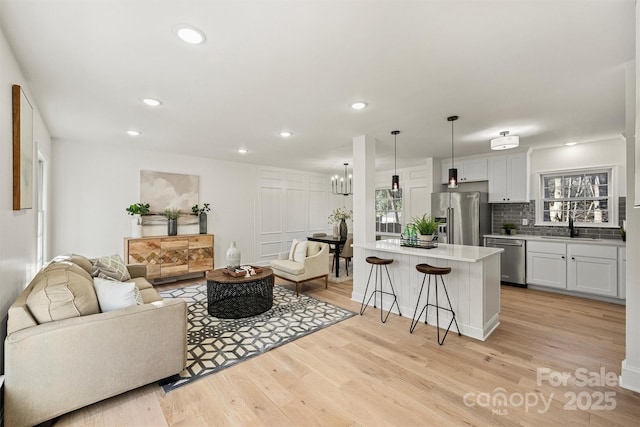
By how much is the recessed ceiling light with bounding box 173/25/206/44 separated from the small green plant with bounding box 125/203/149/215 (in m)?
3.91

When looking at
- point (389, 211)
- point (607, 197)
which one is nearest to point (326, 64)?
point (607, 197)

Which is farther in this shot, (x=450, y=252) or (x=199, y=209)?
(x=199, y=209)

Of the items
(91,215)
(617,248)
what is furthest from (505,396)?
(91,215)

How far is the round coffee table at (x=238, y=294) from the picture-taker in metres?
3.45

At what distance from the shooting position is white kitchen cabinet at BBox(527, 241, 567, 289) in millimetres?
4359

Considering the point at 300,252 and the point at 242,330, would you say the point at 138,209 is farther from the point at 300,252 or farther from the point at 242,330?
the point at 242,330

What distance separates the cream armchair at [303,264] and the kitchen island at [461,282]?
1090 mm

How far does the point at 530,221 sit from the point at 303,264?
4.26 meters

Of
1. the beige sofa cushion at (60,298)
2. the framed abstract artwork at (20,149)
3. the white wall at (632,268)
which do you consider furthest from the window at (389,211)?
the framed abstract artwork at (20,149)

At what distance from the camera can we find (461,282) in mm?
3104

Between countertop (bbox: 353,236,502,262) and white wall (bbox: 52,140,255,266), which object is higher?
white wall (bbox: 52,140,255,266)

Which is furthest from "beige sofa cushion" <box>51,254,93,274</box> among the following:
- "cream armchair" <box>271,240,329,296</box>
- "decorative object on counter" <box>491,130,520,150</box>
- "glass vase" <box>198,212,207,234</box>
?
"decorative object on counter" <box>491,130,520,150</box>

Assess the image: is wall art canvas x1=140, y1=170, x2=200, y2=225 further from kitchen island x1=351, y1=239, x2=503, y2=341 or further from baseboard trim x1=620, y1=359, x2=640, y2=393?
baseboard trim x1=620, y1=359, x2=640, y2=393

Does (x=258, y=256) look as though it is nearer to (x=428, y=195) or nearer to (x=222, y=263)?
(x=222, y=263)
